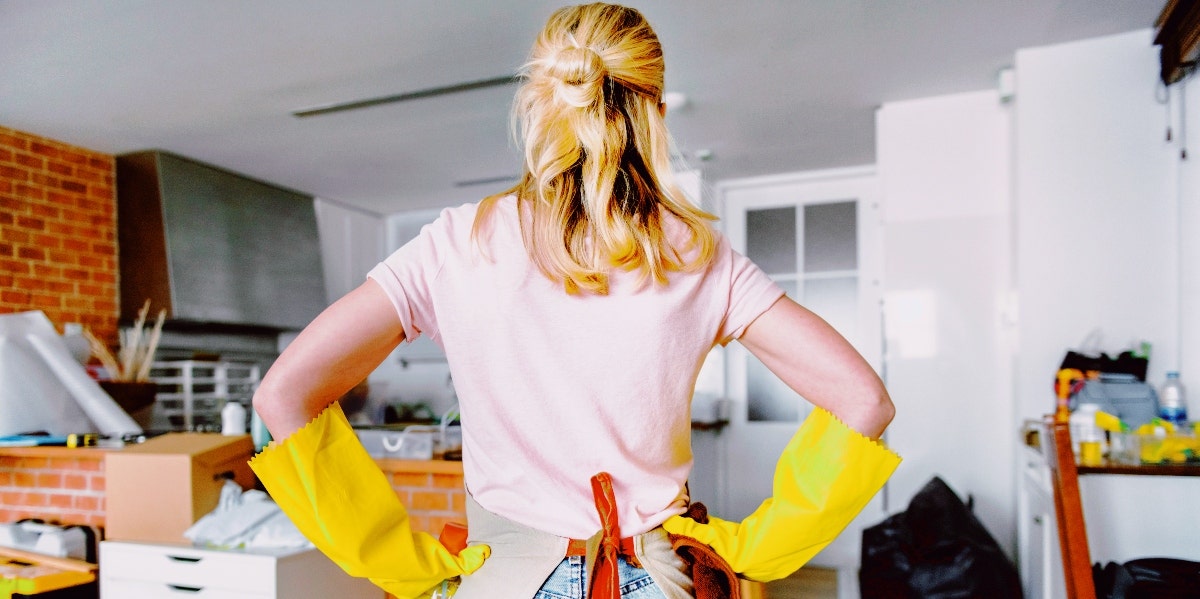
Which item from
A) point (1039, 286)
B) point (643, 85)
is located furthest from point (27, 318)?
point (1039, 286)

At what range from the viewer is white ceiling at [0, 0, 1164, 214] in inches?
99.9

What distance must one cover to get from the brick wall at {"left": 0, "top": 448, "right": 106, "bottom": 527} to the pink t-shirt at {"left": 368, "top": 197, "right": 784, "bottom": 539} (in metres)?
2.19

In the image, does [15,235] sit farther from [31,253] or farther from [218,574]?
[218,574]

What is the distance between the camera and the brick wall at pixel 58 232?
3578 mm

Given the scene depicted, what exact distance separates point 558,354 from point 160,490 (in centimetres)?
189

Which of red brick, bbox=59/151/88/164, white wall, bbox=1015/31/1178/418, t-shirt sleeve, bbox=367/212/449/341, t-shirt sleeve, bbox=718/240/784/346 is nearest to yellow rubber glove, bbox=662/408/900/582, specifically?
t-shirt sleeve, bbox=718/240/784/346

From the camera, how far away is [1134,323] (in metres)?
2.77

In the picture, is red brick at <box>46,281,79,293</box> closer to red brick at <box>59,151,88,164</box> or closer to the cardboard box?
red brick at <box>59,151,88,164</box>

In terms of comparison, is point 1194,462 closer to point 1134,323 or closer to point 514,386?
point 1134,323

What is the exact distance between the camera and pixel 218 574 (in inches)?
76.9

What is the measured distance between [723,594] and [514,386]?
1.12 feet

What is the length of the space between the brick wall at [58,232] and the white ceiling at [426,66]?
148 mm

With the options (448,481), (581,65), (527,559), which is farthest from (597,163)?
(448,481)

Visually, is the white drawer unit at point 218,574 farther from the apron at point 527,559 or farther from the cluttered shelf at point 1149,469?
the cluttered shelf at point 1149,469
